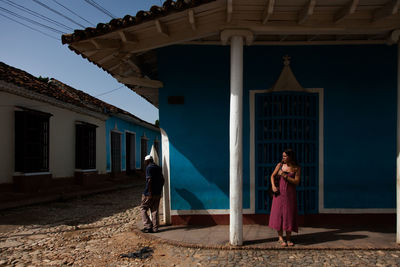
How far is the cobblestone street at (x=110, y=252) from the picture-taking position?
11.8 ft

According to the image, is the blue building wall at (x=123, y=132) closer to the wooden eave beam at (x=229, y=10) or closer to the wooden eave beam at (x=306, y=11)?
the wooden eave beam at (x=229, y=10)

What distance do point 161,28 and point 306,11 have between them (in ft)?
6.30

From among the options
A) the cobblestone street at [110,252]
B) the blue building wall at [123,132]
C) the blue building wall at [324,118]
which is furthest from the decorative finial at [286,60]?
the blue building wall at [123,132]

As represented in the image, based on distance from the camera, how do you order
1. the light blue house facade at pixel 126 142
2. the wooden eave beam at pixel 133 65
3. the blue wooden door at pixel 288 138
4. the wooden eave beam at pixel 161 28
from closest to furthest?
the wooden eave beam at pixel 161 28 → the blue wooden door at pixel 288 138 → the wooden eave beam at pixel 133 65 → the light blue house facade at pixel 126 142

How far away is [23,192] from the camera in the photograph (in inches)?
329

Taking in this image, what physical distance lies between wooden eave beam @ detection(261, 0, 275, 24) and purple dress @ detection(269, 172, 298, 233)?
2101mm

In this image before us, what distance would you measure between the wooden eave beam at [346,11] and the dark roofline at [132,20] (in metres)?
1.77

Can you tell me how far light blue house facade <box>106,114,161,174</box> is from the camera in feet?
48.1

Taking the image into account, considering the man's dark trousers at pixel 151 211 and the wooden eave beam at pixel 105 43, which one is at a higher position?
the wooden eave beam at pixel 105 43

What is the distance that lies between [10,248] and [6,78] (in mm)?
5521

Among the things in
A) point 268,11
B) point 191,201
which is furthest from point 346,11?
point 191,201

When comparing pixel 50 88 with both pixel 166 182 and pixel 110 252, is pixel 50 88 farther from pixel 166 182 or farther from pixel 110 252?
pixel 110 252

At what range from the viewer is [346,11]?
3811 millimetres

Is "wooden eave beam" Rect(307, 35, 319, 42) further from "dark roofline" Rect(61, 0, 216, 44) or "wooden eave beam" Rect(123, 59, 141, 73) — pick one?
"wooden eave beam" Rect(123, 59, 141, 73)
